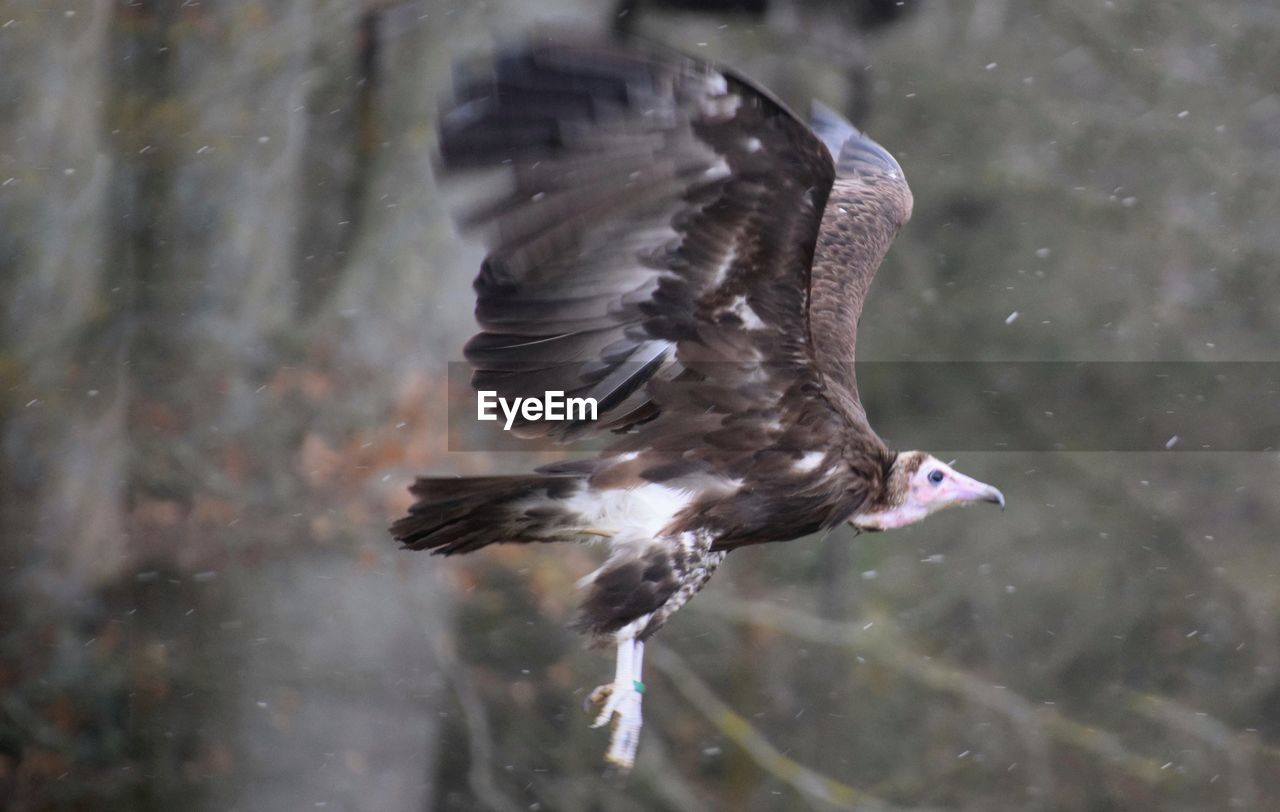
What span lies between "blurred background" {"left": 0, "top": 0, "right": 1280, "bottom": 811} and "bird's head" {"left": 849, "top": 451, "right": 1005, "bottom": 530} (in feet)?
9.65

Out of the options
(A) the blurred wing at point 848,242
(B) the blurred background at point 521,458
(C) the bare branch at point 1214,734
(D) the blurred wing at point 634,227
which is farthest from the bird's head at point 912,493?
(C) the bare branch at point 1214,734

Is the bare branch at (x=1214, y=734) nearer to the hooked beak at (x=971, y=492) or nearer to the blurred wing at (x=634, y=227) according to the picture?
the hooked beak at (x=971, y=492)

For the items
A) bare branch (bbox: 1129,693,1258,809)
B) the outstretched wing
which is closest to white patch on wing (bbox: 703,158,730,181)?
the outstretched wing

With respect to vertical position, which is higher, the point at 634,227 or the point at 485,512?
the point at 634,227

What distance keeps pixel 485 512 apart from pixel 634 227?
2.34ft

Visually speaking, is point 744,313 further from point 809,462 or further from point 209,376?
point 209,376

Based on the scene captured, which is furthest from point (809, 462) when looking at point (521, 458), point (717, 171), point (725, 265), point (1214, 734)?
point (1214, 734)

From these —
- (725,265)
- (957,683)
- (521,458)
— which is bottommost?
(957,683)

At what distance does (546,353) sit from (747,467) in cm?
51

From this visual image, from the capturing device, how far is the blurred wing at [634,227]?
2.56m

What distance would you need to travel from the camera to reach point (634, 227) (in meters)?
2.90

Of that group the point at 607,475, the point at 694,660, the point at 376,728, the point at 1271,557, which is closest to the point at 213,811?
the point at 376,728

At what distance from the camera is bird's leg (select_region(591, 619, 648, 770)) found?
298 cm

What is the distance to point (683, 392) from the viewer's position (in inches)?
126
